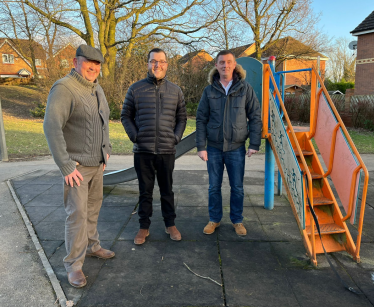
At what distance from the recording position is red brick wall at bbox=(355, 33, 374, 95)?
71.2 feet

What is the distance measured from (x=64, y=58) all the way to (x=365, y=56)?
68.1ft

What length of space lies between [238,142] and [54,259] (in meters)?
2.20

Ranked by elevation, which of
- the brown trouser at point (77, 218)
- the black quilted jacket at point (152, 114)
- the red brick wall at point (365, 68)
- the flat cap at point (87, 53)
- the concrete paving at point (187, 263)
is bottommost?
the concrete paving at point (187, 263)

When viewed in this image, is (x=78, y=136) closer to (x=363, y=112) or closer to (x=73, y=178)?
(x=73, y=178)

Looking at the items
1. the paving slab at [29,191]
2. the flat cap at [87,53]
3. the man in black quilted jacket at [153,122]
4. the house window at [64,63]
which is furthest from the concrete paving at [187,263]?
the house window at [64,63]

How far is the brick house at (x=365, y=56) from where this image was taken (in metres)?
21.5

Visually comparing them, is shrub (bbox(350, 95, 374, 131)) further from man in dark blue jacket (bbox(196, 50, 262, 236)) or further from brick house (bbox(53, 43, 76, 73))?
brick house (bbox(53, 43, 76, 73))

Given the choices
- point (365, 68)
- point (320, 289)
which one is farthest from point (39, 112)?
point (365, 68)

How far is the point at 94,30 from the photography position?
1972 centimetres

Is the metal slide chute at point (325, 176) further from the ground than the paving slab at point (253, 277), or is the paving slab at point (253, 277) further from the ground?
the metal slide chute at point (325, 176)

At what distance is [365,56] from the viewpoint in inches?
870

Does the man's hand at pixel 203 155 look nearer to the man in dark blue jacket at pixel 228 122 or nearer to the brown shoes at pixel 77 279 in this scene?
the man in dark blue jacket at pixel 228 122

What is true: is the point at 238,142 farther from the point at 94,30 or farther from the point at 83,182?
the point at 94,30

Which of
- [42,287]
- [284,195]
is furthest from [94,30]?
[42,287]
